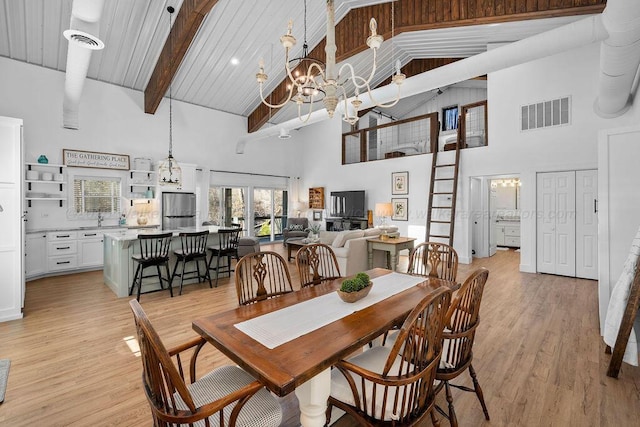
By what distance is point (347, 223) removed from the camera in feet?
28.4

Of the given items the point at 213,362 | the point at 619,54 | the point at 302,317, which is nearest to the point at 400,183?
the point at 619,54

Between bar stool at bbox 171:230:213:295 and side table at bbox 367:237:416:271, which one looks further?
side table at bbox 367:237:416:271

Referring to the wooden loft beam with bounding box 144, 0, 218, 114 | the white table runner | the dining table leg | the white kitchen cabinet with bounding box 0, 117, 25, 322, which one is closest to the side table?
the white table runner

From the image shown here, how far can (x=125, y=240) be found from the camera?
404 cm

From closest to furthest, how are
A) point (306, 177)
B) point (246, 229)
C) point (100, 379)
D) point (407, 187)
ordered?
1. point (100, 379)
2. point (407, 187)
3. point (246, 229)
4. point (306, 177)

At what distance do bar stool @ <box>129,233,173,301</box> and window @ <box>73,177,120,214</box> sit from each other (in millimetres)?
2836

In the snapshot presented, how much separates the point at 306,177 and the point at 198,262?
6.01 meters

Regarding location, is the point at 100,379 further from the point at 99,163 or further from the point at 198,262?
the point at 99,163

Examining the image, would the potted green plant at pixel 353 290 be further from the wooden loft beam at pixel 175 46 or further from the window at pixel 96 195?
the window at pixel 96 195

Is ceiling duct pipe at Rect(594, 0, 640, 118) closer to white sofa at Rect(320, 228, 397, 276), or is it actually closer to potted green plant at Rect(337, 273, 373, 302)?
potted green plant at Rect(337, 273, 373, 302)

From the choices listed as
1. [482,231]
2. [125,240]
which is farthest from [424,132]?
[125,240]

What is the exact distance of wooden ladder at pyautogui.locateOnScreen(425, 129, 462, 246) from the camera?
652 centimetres

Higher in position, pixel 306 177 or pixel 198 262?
pixel 306 177

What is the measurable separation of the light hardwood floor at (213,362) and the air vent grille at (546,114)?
3.01 m
